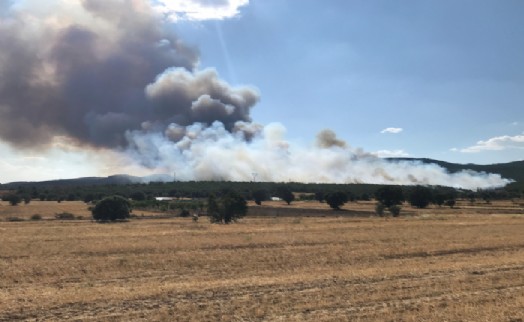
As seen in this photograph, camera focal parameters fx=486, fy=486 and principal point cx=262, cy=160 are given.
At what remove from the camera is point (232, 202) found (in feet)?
230

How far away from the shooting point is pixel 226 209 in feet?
227

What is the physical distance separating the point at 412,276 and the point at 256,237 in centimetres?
2147

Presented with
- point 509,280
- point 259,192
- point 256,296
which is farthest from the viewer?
point 259,192

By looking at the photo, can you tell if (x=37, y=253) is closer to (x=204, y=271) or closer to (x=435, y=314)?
(x=204, y=271)

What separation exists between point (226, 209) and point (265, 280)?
4711cm

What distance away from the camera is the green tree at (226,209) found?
69250 mm

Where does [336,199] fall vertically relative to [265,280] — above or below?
above

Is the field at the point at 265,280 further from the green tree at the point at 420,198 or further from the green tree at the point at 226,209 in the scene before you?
the green tree at the point at 420,198

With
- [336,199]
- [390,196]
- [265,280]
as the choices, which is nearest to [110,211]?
[336,199]

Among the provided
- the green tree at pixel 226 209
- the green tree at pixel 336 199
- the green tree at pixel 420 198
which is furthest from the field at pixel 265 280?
the green tree at pixel 420 198

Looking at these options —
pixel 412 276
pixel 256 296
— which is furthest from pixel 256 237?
pixel 256 296

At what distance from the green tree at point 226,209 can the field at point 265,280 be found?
29191mm

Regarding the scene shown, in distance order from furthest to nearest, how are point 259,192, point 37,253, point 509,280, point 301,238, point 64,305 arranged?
point 259,192 < point 301,238 < point 37,253 < point 509,280 < point 64,305

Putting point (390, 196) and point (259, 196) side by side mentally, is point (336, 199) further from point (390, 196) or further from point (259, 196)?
point (259, 196)
